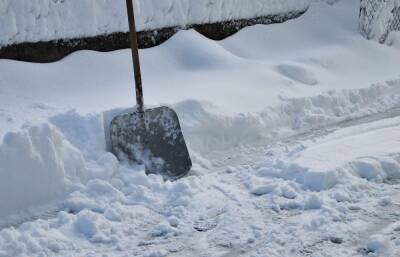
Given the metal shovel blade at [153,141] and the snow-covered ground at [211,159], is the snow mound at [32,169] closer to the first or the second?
the snow-covered ground at [211,159]

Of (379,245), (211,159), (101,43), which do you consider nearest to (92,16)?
(101,43)

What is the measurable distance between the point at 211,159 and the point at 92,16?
2089mm

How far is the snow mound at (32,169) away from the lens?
363cm

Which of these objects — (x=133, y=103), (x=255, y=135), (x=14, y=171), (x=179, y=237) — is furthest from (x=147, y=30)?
(x=179, y=237)

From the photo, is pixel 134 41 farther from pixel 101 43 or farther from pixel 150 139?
pixel 101 43

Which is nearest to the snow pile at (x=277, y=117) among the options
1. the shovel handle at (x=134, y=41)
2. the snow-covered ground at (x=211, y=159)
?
the snow-covered ground at (x=211, y=159)

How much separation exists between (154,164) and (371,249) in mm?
1654

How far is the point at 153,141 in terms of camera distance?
423cm

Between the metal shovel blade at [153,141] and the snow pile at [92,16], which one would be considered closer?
the metal shovel blade at [153,141]

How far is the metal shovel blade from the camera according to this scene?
4.14 m

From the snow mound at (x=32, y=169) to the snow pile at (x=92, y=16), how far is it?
5.67 ft

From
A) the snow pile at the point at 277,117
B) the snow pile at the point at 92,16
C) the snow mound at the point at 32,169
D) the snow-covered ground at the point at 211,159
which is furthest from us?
the snow pile at the point at 92,16

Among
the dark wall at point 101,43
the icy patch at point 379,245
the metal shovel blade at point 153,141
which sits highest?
the dark wall at point 101,43

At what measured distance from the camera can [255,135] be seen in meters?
4.88
